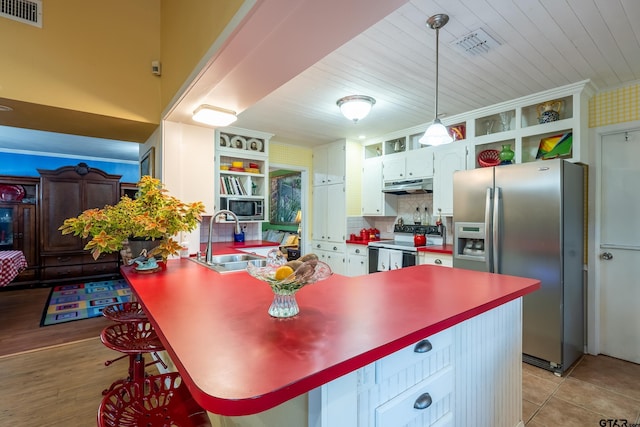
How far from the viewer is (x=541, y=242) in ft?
8.58

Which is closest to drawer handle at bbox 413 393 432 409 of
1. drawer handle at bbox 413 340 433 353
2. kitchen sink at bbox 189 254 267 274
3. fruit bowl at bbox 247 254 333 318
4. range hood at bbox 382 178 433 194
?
drawer handle at bbox 413 340 433 353

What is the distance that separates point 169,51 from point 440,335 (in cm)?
291

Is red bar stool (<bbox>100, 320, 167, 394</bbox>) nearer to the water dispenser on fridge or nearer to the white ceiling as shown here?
the white ceiling

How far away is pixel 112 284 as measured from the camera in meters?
5.59

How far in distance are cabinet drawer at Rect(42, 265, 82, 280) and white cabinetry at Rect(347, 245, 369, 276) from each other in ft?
17.0

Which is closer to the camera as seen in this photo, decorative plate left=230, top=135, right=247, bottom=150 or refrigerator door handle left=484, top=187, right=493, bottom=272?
refrigerator door handle left=484, top=187, right=493, bottom=272

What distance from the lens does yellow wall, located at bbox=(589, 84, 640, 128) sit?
2.73 m

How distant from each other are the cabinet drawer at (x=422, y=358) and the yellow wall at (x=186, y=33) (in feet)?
5.21

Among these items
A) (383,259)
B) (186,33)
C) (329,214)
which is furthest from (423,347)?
(329,214)

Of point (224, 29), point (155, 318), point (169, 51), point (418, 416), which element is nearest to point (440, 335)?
point (418, 416)

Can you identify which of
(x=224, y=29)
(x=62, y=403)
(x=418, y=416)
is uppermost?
(x=224, y=29)

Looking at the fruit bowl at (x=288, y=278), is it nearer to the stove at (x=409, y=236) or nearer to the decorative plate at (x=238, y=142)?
the stove at (x=409, y=236)

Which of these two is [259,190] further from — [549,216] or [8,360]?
[549,216]

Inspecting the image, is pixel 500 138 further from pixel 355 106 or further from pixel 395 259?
pixel 395 259
